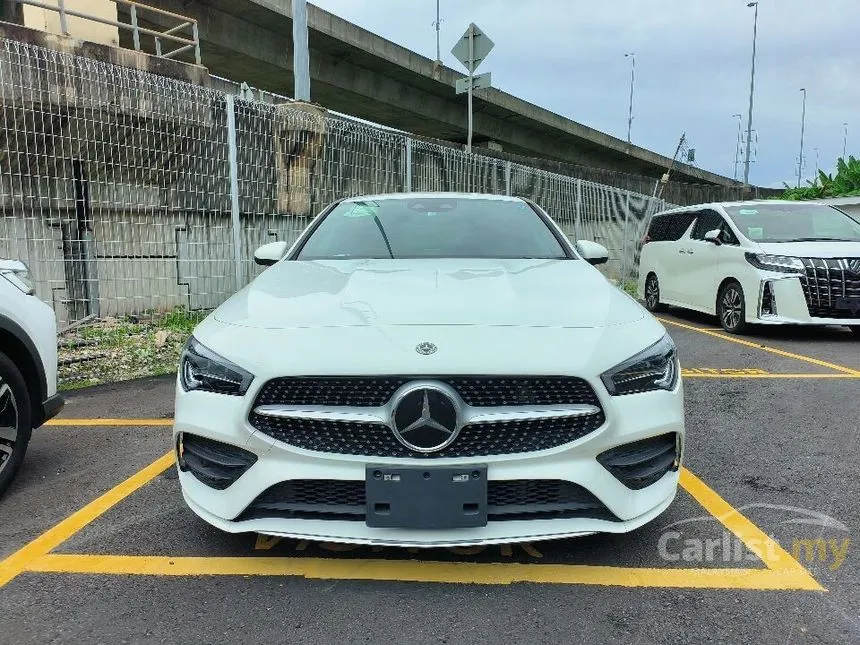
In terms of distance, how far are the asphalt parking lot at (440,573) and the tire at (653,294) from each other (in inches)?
262

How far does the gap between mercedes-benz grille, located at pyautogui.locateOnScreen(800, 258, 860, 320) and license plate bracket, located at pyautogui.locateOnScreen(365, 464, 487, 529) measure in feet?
19.8

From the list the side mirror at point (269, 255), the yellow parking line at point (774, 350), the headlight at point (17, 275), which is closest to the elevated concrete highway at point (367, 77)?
the yellow parking line at point (774, 350)

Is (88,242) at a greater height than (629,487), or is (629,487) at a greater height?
(88,242)

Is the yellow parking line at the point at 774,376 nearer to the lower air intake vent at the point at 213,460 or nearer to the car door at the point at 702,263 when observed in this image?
the car door at the point at 702,263

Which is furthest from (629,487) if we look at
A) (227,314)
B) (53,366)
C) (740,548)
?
(53,366)

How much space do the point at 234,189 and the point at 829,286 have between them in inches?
248

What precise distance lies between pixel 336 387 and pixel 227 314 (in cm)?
70

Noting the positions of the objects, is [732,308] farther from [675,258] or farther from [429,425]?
[429,425]

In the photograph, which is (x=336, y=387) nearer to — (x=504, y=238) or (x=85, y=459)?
(x=504, y=238)

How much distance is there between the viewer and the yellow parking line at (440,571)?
2246 millimetres

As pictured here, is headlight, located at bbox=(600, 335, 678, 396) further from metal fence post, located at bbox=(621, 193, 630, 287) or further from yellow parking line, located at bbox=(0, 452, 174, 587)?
metal fence post, located at bbox=(621, 193, 630, 287)

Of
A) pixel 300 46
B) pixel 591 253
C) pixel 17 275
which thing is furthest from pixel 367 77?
pixel 17 275

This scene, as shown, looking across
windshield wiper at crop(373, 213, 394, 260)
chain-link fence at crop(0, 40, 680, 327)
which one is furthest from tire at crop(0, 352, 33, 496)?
chain-link fence at crop(0, 40, 680, 327)

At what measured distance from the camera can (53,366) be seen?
3.22 m
